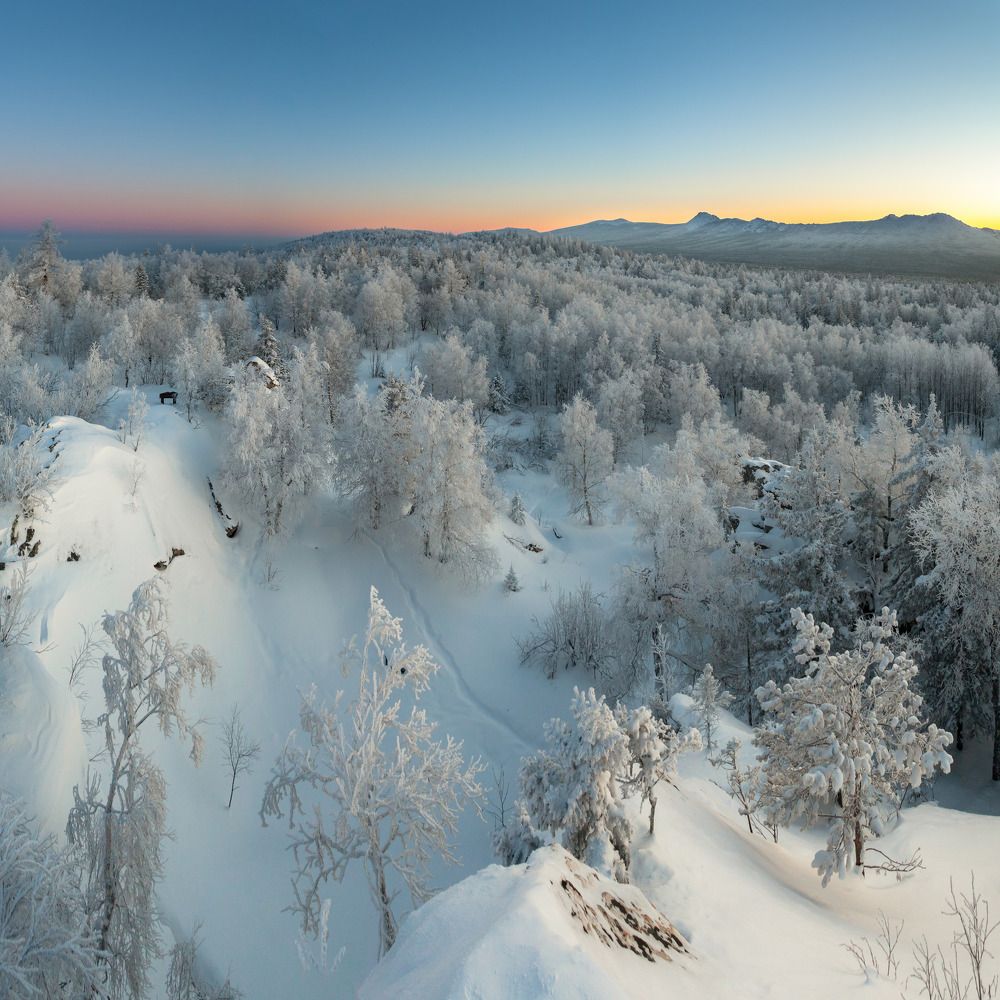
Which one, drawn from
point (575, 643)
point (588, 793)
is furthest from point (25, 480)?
point (588, 793)

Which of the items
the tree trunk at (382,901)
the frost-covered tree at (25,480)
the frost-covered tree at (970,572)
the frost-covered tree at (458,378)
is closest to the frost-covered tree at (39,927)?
the tree trunk at (382,901)

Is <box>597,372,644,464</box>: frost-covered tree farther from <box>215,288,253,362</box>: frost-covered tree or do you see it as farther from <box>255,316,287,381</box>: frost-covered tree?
<box>215,288,253,362</box>: frost-covered tree

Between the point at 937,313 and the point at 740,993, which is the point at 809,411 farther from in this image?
the point at 740,993

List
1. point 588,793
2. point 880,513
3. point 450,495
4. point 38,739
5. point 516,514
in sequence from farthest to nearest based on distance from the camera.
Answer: point 516,514, point 450,495, point 880,513, point 38,739, point 588,793

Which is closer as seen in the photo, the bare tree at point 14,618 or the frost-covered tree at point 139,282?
the bare tree at point 14,618

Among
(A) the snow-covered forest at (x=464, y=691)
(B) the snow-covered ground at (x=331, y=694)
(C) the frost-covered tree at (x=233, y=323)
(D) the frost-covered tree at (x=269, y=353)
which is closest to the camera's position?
(B) the snow-covered ground at (x=331, y=694)

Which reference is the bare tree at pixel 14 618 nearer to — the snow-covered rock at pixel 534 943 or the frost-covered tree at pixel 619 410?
the snow-covered rock at pixel 534 943

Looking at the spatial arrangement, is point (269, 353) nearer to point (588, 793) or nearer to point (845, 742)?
point (588, 793)
